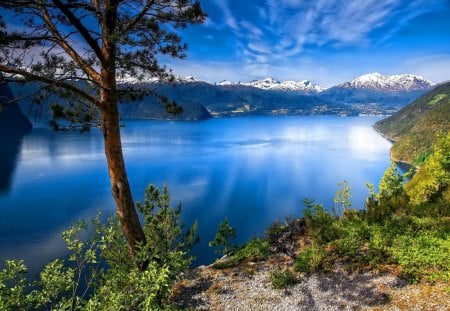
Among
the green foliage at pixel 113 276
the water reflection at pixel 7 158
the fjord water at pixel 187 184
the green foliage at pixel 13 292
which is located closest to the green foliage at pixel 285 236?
the green foliage at pixel 113 276

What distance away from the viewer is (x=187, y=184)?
3113 inches

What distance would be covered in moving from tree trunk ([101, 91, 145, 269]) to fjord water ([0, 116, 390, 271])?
33.5 meters

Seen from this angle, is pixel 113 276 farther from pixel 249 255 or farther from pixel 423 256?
pixel 423 256

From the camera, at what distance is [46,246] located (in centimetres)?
4469

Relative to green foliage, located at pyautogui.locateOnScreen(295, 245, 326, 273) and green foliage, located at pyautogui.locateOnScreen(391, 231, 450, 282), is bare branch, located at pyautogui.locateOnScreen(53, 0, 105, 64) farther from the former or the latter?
green foliage, located at pyautogui.locateOnScreen(391, 231, 450, 282)

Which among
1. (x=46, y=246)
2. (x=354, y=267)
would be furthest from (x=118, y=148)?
(x=46, y=246)

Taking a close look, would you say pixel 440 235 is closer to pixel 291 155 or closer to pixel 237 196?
pixel 237 196

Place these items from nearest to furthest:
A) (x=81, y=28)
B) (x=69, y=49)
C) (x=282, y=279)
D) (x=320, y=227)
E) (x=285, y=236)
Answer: (x=81, y=28), (x=69, y=49), (x=282, y=279), (x=320, y=227), (x=285, y=236)

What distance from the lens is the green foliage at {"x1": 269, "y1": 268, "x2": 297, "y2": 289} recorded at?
12.3 meters

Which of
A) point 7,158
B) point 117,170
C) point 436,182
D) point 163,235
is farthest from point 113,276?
point 7,158

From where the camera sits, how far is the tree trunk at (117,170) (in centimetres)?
1065

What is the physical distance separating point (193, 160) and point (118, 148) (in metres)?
102

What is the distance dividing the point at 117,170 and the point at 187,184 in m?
68.7

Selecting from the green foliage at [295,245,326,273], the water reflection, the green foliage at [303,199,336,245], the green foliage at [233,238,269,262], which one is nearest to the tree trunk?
the green foliage at [233,238,269,262]
